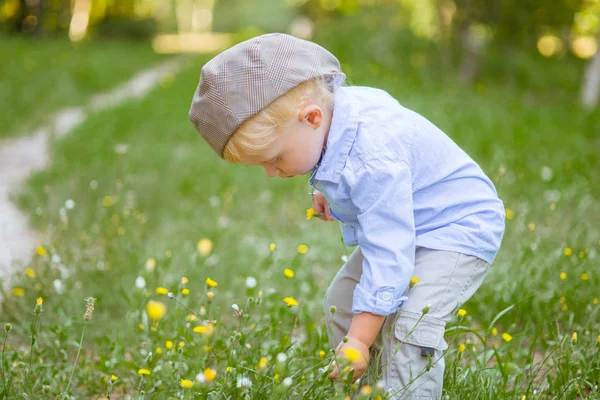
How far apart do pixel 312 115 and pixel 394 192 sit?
0.33 metres

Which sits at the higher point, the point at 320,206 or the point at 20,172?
the point at 320,206

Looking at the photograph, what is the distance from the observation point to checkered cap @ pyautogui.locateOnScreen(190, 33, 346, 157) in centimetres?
173

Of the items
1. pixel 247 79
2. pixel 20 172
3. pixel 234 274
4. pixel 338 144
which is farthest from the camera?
pixel 20 172

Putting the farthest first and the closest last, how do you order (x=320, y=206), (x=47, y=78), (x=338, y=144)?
(x=47, y=78)
(x=320, y=206)
(x=338, y=144)

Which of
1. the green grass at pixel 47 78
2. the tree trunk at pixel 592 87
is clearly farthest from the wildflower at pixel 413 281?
the tree trunk at pixel 592 87

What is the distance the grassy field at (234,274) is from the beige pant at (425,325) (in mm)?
117

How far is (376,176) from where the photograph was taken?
1.77m

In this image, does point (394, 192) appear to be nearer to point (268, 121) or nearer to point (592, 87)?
point (268, 121)

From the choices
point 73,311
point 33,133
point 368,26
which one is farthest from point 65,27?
point 73,311

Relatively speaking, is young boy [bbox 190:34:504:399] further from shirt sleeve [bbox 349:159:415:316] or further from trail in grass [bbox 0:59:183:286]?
trail in grass [bbox 0:59:183:286]

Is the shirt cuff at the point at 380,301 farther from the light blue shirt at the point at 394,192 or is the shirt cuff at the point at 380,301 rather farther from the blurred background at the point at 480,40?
the blurred background at the point at 480,40

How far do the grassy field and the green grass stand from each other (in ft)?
5.23

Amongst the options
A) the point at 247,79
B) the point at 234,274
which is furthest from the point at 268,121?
the point at 234,274

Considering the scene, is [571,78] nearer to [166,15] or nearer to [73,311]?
[73,311]
